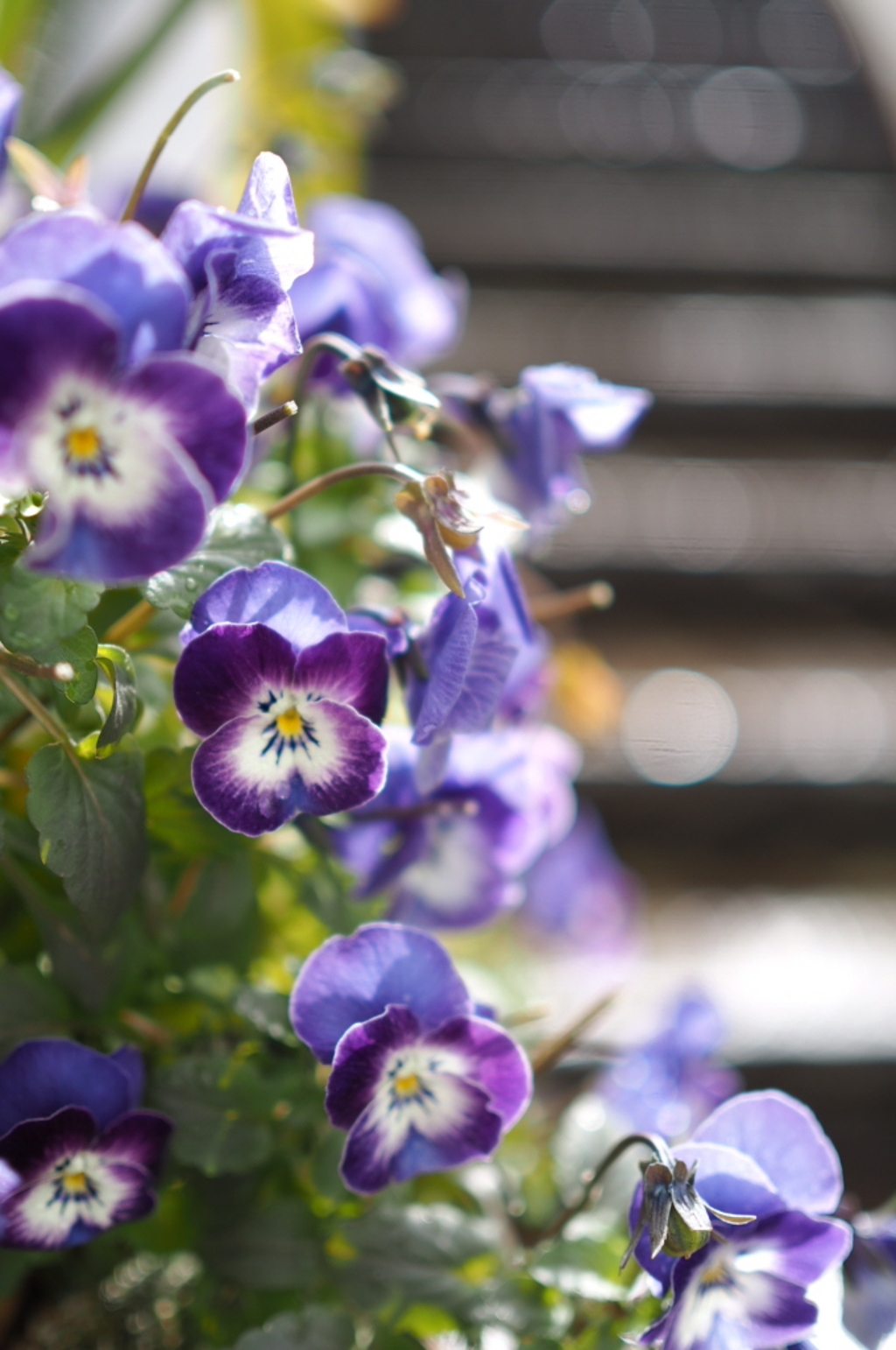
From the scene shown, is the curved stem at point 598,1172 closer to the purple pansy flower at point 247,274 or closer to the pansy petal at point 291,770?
the pansy petal at point 291,770

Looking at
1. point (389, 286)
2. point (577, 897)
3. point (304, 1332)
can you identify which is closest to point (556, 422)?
point (389, 286)

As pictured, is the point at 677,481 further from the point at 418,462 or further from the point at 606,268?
the point at 418,462

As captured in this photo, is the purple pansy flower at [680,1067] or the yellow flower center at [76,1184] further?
the purple pansy flower at [680,1067]

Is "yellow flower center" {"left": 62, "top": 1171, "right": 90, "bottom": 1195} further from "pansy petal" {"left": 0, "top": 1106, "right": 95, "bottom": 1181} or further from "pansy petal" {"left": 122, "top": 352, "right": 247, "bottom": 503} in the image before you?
"pansy petal" {"left": 122, "top": 352, "right": 247, "bottom": 503}

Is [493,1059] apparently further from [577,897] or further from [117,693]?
[577,897]

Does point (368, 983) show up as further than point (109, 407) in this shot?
Yes

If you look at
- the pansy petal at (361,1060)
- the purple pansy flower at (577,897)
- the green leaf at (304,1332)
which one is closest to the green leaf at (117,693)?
the pansy petal at (361,1060)
